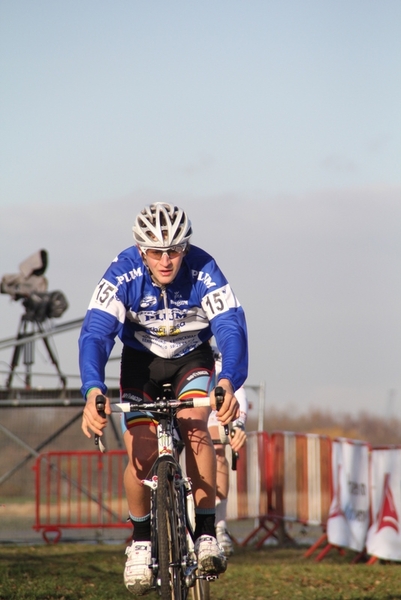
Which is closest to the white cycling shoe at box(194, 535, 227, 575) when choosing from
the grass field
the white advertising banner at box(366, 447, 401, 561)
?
the grass field

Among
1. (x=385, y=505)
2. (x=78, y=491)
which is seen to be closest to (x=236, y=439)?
(x=385, y=505)

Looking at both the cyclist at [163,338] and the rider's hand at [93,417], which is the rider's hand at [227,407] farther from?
the rider's hand at [93,417]

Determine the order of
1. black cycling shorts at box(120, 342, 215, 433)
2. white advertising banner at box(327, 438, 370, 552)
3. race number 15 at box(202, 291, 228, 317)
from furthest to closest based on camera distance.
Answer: white advertising banner at box(327, 438, 370, 552), black cycling shorts at box(120, 342, 215, 433), race number 15 at box(202, 291, 228, 317)

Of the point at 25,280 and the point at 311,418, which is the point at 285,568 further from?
the point at 311,418

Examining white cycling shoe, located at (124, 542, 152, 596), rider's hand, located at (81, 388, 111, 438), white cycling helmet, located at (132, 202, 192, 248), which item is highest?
white cycling helmet, located at (132, 202, 192, 248)

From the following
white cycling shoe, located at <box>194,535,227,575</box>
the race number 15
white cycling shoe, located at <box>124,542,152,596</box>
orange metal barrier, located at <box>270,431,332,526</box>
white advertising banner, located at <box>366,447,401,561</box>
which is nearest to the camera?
white cycling shoe, located at <box>124,542,152,596</box>

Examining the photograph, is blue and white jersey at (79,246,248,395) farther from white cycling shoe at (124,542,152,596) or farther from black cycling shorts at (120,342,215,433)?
white cycling shoe at (124,542,152,596)

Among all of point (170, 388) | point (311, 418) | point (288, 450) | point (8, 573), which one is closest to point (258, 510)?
point (288, 450)

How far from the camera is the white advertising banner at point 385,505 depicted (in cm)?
1212

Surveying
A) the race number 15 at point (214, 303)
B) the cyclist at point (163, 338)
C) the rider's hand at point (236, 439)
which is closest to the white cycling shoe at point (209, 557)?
the cyclist at point (163, 338)

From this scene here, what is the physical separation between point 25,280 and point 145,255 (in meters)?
12.1

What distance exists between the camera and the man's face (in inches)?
262

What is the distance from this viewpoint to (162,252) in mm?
6660

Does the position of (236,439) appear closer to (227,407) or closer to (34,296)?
(227,407)
